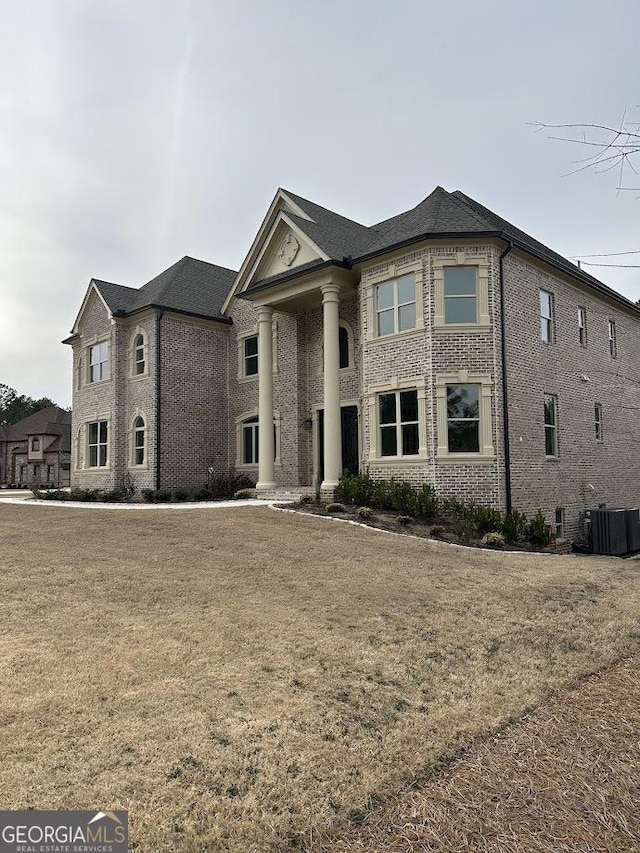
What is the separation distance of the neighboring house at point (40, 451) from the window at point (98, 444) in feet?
103

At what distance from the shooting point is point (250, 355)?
22406 mm

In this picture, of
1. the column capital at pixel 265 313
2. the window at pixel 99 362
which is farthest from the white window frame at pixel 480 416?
the window at pixel 99 362

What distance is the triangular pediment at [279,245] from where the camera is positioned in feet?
61.3

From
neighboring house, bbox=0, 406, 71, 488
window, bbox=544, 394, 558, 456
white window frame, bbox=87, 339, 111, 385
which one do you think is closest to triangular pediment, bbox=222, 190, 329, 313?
white window frame, bbox=87, 339, 111, 385

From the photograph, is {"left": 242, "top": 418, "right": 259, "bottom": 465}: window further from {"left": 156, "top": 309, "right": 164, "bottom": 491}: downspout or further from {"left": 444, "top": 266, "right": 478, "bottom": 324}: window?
{"left": 444, "top": 266, "right": 478, "bottom": 324}: window

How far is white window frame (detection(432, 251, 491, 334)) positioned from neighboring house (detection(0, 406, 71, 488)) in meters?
45.5

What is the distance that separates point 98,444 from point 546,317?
16735 mm

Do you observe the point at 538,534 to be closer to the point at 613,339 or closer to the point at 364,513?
the point at 364,513

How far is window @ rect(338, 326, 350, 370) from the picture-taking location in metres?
19.1

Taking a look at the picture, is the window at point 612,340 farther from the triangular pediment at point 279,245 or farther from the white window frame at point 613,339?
the triangular pediment at point 279,245

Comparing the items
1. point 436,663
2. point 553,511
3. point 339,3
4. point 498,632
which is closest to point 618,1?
point 339,3

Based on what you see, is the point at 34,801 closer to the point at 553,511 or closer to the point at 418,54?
the point at 418,54

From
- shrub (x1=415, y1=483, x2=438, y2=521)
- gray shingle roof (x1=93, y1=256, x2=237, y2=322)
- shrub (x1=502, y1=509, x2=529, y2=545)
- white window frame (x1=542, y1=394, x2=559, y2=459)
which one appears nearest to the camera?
shrub (x1=502, y1=509, x2=529, y2=545)

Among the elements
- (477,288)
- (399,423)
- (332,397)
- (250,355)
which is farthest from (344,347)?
(477,288)
